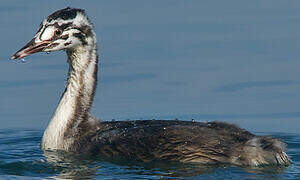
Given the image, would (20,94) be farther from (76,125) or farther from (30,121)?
(76,125)

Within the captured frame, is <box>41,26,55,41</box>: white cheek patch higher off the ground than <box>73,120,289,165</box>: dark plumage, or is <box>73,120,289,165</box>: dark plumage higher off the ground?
<box>41,26,55,41</box>: white cheek patch

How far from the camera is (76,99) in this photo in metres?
15.1

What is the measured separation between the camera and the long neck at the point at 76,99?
14.8m

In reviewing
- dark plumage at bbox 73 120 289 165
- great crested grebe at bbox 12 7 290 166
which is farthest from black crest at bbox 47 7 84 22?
dark plumage at bbox 73 120 289 165

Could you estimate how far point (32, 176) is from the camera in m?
13.3

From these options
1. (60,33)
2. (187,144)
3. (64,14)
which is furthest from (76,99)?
(187,144)

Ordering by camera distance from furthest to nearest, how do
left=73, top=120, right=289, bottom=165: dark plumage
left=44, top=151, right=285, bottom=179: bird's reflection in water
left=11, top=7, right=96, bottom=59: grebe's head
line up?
left=11, top=7, right=96, bottom=59: grebe's head
left=73, top=120, right=289, bottom=165: dark plumage
left=44, top=151, right=285, bottom=179: bird's reflection in water

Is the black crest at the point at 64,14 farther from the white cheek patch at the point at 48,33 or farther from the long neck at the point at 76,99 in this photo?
the long neck at the point at 76,99

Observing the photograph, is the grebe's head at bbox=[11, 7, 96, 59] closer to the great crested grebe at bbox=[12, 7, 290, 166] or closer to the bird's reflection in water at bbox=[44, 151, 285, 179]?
the great crested grebe at bbox=[12, 7, 290, 166]

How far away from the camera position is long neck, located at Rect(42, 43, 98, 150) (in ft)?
48.7

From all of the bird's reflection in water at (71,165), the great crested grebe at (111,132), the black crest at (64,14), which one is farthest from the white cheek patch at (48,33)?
the bird's reflection in water at (71,165)

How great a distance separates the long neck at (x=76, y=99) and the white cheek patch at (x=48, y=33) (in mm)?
488

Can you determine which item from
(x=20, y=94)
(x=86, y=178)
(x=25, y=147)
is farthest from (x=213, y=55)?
(x=86, y=178)

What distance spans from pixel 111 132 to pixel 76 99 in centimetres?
119
